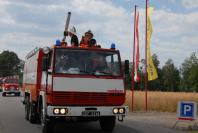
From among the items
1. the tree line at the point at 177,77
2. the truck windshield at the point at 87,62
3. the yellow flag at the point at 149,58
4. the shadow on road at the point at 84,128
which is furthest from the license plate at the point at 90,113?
the tree line at the point at 177,77

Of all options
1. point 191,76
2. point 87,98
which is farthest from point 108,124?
point 191,76

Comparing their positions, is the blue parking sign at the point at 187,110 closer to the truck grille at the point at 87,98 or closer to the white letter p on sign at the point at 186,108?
the white letter p on sign at the point at 186,108

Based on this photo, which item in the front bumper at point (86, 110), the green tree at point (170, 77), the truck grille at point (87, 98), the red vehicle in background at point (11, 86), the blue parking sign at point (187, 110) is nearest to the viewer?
the front bumper at point (86, 110)

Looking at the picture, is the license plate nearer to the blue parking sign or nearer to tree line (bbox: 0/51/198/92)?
the blue parking sign

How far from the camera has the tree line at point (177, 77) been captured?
423ft

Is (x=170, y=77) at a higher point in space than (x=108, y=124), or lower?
higher

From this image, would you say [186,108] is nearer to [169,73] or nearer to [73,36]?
[73,36]

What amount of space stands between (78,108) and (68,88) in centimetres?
60

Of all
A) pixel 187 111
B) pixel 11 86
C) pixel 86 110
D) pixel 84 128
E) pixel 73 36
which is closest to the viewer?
pixel 86 110

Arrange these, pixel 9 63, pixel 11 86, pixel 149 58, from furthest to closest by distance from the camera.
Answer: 1. pixel 9 63
2. pixel 11 86
3. pixel 149 58

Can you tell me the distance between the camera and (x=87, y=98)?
12891 mm

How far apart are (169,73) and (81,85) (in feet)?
467

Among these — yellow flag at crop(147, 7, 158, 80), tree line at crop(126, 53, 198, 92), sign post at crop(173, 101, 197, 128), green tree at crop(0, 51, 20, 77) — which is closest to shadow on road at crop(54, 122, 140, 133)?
sign post at crop(173, 101, 197, 128)

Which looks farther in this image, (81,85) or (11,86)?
(11,86)
